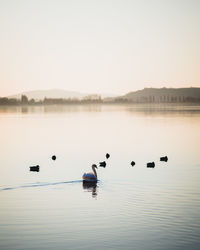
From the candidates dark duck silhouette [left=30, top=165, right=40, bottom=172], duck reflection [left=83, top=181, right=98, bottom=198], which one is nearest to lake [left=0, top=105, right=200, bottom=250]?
duck reflection [left=83, top=181, right=98, bottom=198]

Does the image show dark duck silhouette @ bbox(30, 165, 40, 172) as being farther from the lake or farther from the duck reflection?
the duck reflection

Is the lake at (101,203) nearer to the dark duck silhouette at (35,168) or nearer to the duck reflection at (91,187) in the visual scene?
the duck reflection at (91,187)

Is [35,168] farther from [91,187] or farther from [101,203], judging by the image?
[101,203]

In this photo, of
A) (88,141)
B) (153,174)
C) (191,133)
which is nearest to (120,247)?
(153,174)

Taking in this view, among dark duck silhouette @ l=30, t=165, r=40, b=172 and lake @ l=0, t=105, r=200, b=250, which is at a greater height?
dark duck silhouette @ l=30, t=165, r=40, b=172

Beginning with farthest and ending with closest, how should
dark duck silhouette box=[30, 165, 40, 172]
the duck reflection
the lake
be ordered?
dark duck silhouette box=[30, 165, 40, 172]
the duck reflection
the lake

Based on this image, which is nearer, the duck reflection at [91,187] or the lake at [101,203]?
the lake at [101,203]

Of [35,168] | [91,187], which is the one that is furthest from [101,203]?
[35,168]

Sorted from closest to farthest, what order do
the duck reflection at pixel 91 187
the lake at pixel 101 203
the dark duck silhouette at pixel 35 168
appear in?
the lake at pixel 101 203
the duck reflection at pixel 91 187
the dark duck silhouette at pixel 35 168

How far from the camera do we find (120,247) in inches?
686

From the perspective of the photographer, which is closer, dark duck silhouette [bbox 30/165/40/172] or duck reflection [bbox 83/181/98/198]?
duck reflection [bbox 83/181/98/198]

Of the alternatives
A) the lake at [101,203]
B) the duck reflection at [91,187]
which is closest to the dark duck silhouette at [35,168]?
the lake at [101,203]

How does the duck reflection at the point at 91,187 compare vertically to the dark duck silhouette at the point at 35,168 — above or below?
below

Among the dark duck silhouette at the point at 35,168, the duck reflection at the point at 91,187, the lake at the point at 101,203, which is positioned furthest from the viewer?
the dark duck silhouette at the point at 35,168
